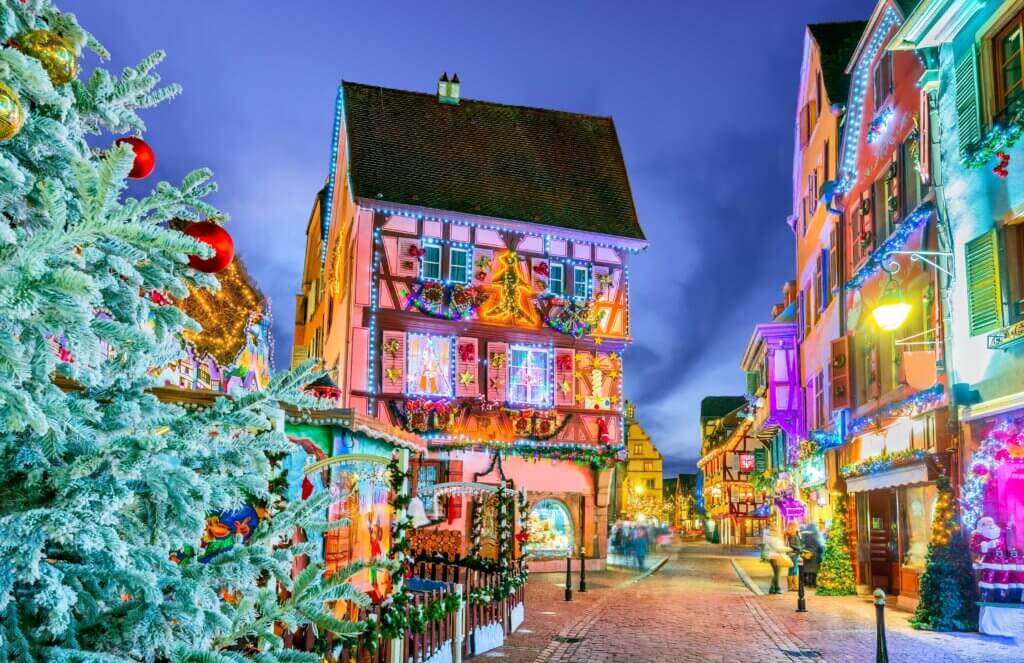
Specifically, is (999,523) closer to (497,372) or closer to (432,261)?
(497,372)

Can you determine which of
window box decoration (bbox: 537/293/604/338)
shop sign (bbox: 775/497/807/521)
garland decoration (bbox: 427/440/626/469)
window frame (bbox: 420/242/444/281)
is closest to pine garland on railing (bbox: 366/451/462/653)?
garland decoration (bbox: 427/440/626/469)

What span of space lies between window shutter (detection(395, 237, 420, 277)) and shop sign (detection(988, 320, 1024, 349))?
16.8 m

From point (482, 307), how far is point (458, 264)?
147 centimetres

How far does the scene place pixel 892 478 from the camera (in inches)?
645

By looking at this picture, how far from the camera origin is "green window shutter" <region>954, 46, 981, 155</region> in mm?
13648

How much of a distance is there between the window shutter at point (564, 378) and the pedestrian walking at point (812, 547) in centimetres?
873

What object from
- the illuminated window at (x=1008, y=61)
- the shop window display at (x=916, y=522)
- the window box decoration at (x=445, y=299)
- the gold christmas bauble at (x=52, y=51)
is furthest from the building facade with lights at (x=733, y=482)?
the gold christmas bauble at (x=52, y=51)

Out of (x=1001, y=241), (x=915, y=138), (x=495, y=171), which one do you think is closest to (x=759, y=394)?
(x=495, y=171)

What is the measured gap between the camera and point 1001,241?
43.2ft

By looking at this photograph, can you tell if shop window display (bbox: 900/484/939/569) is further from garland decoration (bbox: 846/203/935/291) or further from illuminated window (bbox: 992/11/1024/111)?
illuminated window (bbox: 992/11/1024/111)

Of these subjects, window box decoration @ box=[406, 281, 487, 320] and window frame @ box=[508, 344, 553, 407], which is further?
window frame @ box=[508, 344, 553, 407]

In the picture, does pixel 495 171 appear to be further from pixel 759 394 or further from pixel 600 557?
pixel 759 394

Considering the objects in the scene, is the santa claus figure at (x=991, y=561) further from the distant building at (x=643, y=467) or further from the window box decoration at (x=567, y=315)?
the distant building at (x=643, y=467)

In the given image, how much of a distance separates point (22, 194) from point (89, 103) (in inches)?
20.0
